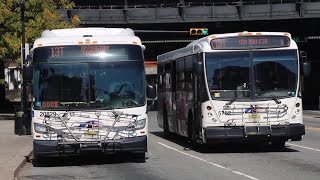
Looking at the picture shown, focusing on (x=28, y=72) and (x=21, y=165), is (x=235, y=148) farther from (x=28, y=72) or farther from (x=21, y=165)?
(x=28, y=72)

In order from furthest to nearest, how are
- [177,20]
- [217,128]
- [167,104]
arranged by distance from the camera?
[177,20] < [167,104] < [217,128]

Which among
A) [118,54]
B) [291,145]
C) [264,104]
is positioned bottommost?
[291,145]

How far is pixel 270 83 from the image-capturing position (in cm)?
1577

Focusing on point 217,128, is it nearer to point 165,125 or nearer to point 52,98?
point 52,98

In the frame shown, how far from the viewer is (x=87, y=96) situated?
1380 cm

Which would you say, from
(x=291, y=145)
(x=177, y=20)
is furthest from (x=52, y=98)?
(x=177, y=20)

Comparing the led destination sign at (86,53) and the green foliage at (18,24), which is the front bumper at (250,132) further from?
the green foliage at (18,24)

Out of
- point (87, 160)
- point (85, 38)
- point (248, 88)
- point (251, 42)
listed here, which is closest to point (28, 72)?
point (85, 38)

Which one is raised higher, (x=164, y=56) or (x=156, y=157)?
(x=164, y=56)

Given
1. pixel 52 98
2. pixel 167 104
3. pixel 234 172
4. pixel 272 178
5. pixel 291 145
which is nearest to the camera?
pixel 272 178

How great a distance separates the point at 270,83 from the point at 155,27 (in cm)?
3794

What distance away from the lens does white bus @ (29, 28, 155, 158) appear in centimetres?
1359

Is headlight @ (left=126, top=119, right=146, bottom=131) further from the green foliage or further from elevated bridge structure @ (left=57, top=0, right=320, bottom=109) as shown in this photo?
elevated bridge structure @ (left=57, top=0, right=320, bottom=109)

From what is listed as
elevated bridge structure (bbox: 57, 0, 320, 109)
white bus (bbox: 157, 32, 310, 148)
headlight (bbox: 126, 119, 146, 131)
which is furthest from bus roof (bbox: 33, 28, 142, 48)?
elevated bridge structure (bbox: 57, 0, 320, 109)
